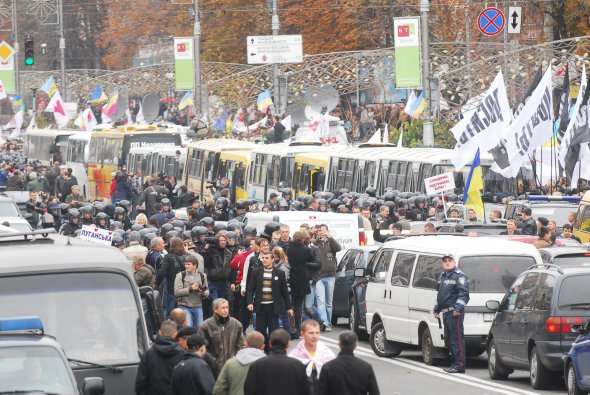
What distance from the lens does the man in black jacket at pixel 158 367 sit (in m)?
12.2

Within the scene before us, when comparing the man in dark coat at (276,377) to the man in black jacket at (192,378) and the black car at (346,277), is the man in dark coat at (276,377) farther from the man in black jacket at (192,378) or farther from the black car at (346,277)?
the black car at (346,277)

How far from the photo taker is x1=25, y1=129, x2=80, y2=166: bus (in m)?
70.1

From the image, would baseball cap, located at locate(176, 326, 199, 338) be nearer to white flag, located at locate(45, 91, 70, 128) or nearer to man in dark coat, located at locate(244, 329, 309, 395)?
man in dark coat, located at locate(244, 329, 309, 395)

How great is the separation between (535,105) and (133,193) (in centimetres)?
1553

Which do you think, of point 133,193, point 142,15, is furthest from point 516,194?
point 142,15

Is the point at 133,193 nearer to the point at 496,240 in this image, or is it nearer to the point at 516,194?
the point at 516,194

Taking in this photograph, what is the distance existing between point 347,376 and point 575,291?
5.61m

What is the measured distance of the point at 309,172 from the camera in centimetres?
4453

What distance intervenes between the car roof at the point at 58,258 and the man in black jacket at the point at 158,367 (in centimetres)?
83

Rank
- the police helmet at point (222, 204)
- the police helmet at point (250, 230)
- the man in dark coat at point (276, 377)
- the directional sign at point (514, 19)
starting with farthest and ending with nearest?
1. the directional sign at point (514, 19)
2. the police helmet at point (222, 204)
3. the police helmet at point (250, 230)
4. the man in dark coat at point (276, 377)

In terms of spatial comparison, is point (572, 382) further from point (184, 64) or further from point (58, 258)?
point (184, 64)

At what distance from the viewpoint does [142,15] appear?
11044 cm

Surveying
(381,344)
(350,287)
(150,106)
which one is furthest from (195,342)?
(150,106)

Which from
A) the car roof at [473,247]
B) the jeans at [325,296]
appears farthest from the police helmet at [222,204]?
the car roof at [473,247]
